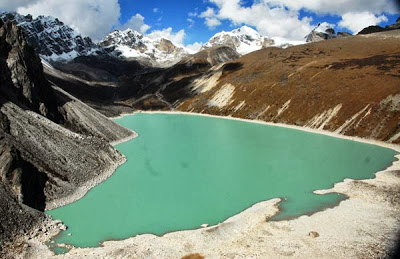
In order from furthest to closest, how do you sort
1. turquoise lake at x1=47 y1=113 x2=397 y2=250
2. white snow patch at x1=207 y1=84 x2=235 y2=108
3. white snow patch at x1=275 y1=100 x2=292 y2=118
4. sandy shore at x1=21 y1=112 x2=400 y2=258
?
white snow patch at x1=207 y1=84 x2=235 y2=108 < white snow patch at x1=275 y1=100 x2=292 y2=118 < turquoise lake at x1=47 y1=113 x2=397 y2=250 < sandy shore at x1=21 y1=112 x2=400 y2=258

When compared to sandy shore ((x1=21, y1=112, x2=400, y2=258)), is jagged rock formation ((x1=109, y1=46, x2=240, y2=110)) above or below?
above

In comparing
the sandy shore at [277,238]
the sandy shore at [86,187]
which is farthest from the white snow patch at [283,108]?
the sandy shore at [277,238]

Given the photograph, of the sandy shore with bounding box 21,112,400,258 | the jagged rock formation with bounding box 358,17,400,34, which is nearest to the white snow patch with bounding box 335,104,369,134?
the sandy shore with bounding box 21,112,400,258

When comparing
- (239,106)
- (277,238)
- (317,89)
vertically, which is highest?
(317,89)

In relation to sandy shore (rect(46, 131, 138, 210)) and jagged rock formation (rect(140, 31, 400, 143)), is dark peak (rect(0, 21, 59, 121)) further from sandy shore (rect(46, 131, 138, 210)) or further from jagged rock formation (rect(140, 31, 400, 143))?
jagged rock formation (rect(140, 31, 400, 143))

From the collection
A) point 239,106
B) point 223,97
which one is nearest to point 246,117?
point 239,106

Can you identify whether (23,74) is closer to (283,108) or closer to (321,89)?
(283,108)
